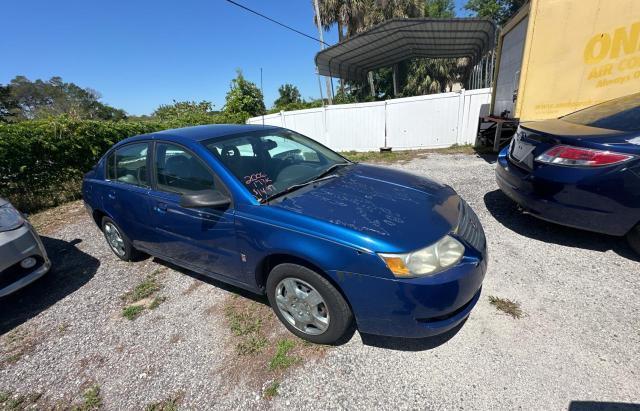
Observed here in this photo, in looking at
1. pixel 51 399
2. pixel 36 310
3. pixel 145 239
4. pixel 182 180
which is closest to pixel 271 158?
pixel 182 180

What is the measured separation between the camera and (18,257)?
2891mm

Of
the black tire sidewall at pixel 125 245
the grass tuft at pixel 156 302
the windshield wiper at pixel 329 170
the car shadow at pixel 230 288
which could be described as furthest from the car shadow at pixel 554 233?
the black tire sidewall at pixel 125 245

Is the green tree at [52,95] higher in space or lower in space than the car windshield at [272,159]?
higher

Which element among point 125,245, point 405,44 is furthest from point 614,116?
point 405,44

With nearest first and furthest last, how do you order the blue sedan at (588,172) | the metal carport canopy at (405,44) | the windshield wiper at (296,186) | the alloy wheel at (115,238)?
the windshield wiper at (296,186), the blue sedan at (588,172), the alloy wheel at (115,238), the metal carport canopy at (405,44)

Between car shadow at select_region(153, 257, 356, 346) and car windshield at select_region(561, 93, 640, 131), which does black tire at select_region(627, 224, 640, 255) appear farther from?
car shadow at select_region(153, 257, 356, 346)

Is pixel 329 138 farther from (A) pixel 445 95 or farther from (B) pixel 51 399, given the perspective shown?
(B) pixel 51 399

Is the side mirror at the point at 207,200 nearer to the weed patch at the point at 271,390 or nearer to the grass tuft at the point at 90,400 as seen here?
the weed patch at the point at 271,390

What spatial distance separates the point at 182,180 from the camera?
2576mm

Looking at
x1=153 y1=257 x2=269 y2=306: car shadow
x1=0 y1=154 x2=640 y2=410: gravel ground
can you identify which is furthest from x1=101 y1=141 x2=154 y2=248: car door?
x1=0 y1=154 x2=640 y2=410: gravel ground

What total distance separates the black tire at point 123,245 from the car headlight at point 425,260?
3168mm

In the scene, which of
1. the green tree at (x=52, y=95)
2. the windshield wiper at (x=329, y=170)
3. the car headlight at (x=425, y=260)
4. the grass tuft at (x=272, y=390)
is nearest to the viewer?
the car headlight at (x=425, y=260)

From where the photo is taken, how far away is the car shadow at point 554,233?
293 centimetres

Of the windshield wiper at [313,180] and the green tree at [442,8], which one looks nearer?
the windshield wiper at [313,180]
